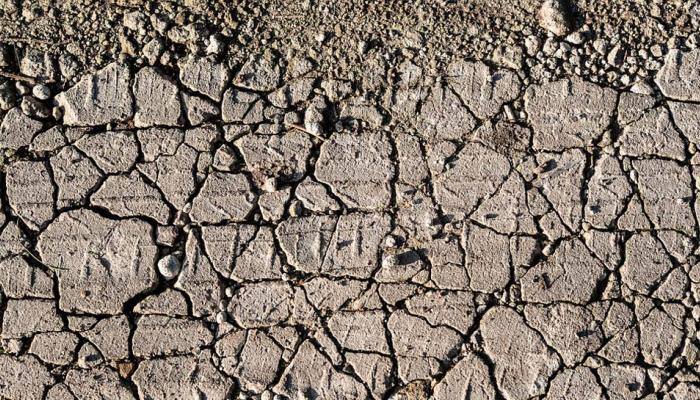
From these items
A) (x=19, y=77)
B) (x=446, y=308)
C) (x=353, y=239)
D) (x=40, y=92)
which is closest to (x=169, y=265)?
(x=353, y=239)

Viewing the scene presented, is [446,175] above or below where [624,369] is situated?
above

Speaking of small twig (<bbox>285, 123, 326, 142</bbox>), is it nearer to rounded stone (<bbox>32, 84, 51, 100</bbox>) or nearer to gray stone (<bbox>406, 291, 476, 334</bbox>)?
gray stone (<bbox>406, 291, 476, 334</bbox>)

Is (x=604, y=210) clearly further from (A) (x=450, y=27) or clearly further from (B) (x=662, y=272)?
(A) (x=450, y=27)

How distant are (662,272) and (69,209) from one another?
109 inches

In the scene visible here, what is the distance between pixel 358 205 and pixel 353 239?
0.16 m

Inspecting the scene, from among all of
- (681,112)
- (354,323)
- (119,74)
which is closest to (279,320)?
(354,323)

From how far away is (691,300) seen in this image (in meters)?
3.89

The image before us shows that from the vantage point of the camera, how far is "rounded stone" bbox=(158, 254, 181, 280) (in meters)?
4.01

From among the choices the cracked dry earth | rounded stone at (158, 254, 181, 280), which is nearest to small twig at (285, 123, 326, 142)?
the cracked dry earth

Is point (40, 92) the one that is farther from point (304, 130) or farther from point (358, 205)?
point (358, 205)

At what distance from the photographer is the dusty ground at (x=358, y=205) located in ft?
12.9

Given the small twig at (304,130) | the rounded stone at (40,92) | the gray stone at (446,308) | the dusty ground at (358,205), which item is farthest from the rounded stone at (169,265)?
the gray stone at (446,308)

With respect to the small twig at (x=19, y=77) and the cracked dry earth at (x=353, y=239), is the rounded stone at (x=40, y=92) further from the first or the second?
the cracked dry earth at (x=353, y=239)

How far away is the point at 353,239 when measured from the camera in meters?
4.01
